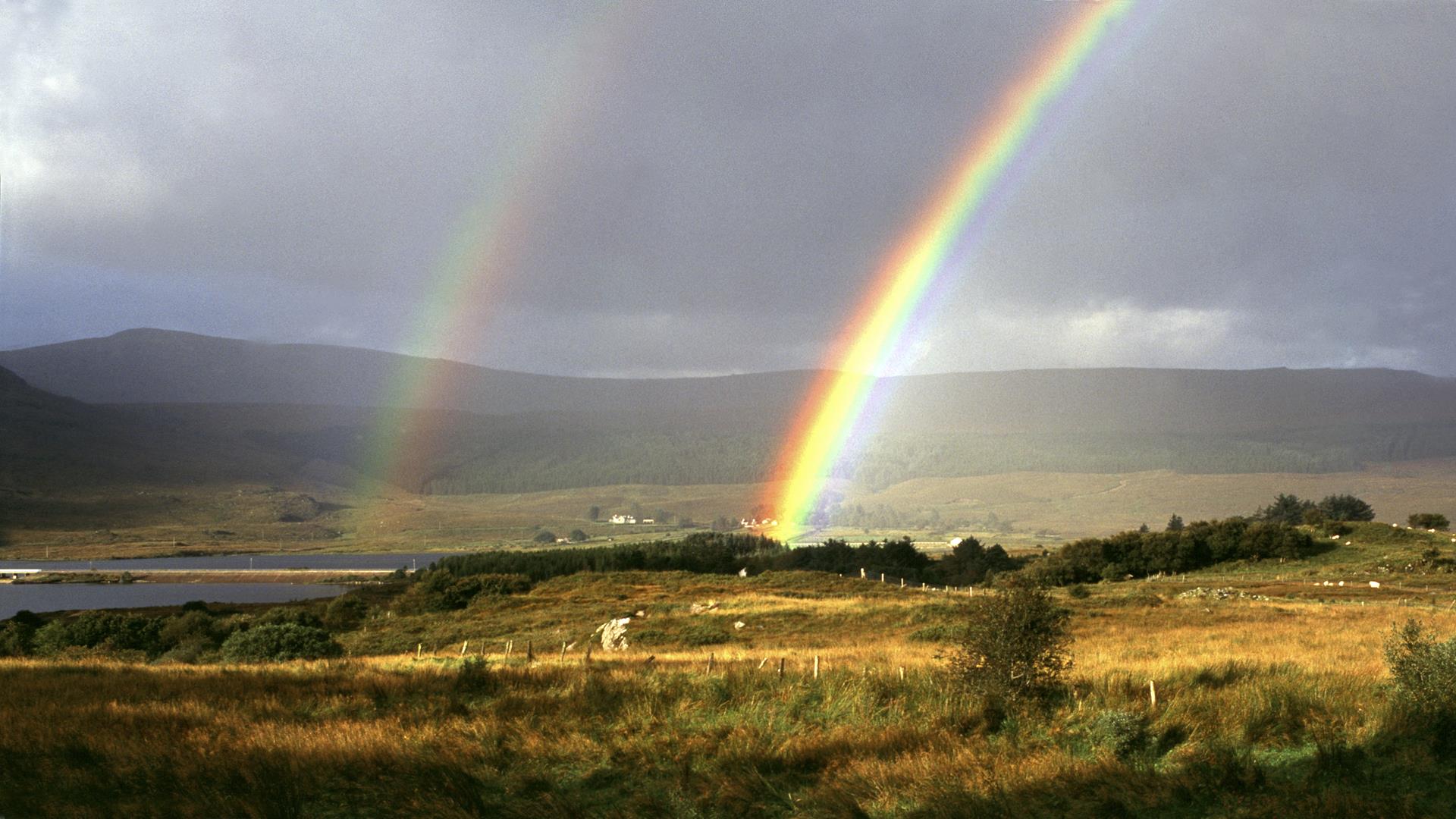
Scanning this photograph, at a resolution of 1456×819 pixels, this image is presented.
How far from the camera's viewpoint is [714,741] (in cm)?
1236

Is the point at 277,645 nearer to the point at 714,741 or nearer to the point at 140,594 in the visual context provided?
the point at 714,741

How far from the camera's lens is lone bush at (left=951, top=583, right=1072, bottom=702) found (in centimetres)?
1462

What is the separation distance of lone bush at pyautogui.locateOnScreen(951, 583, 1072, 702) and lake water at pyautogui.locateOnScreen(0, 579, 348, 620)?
308ft

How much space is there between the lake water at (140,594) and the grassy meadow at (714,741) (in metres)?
89.5

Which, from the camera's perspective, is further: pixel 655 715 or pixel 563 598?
pixel 563 598

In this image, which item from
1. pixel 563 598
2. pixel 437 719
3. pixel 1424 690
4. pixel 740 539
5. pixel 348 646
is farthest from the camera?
pixel 740 539

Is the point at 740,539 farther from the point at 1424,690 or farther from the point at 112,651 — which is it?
the point at 1424,690

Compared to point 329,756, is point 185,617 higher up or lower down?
lower down

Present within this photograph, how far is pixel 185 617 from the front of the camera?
53469mm

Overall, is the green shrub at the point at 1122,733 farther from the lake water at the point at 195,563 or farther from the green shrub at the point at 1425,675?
the lake water at the point at 195,563

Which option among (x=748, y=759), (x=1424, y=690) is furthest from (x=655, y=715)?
(x=1424, y=690)

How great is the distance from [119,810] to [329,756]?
2.12 metres

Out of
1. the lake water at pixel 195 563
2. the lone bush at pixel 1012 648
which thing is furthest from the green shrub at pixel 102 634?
the lake water at pixel 195 563

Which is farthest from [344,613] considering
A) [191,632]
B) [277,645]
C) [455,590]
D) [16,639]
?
[277,645]
